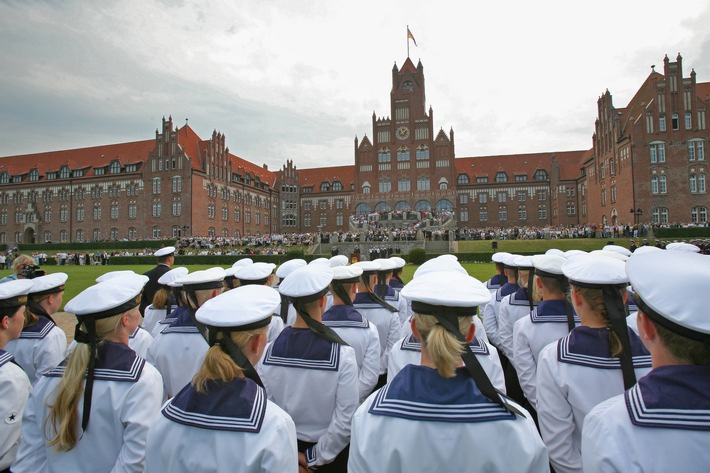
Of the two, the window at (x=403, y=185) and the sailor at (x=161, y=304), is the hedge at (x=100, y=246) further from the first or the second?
the sailor at (x=161, y=304)

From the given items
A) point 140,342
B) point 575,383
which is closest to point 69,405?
point 140,342

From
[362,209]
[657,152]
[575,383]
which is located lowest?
[575,383]

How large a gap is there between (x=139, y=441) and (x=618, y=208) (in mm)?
58068

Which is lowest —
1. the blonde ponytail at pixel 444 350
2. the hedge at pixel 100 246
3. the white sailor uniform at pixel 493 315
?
the white sailor uniform at pixel 493 315

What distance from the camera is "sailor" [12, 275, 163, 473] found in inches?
98.8

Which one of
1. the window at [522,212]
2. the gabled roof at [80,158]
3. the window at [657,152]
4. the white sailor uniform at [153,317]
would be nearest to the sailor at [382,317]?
the white sailor uniform at [153,317]

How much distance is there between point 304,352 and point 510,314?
365cm

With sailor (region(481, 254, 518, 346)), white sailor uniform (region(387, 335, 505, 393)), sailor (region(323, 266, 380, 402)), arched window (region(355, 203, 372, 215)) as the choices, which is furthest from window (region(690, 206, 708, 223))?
sailor (region(323, 266, 380, 402))

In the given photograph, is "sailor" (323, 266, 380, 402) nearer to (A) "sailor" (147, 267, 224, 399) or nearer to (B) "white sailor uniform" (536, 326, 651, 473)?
(A) "sailor" (147, 267, 224, 399)

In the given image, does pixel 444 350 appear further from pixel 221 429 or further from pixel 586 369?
pixel 586 369

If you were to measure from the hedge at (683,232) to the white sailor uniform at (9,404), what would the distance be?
47498mm

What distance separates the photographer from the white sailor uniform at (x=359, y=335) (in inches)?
154

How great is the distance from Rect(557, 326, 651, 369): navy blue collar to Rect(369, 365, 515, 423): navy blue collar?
116 cm

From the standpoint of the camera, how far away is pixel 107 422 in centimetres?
261
